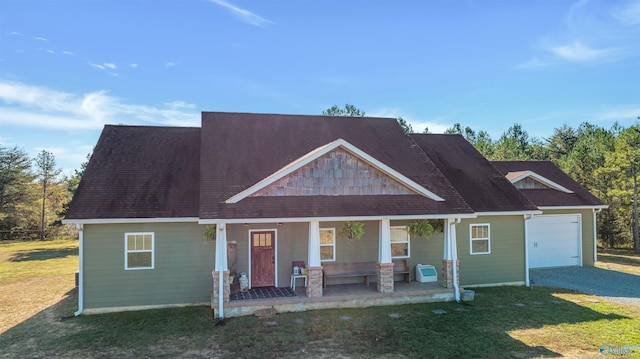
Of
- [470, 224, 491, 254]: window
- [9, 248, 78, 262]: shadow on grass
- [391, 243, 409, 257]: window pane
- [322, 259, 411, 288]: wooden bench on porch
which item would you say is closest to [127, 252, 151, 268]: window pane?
[322, 259, 411, 288]: wooden bench on porch

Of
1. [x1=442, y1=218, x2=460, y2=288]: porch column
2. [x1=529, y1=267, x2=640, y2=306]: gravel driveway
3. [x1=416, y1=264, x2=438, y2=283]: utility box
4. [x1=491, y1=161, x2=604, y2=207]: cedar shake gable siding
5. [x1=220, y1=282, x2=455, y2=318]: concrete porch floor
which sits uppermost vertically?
[x1=491, y1=161, x2=604, y2=207]: cedar shake gable siding

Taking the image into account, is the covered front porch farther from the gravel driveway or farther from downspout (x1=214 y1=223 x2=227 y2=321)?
the gravel driveway

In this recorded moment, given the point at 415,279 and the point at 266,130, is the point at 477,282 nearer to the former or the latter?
the point at 415,279

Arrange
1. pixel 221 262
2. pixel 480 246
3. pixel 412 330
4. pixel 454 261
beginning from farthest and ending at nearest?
pixel 480 246
pixel 454 261
pixel 221 262
pixel 412 330

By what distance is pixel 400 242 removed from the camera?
47.6 ft

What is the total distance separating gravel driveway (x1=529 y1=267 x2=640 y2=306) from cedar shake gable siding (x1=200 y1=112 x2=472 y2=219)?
5.81 metres

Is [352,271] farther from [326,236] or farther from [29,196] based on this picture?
[29,196]

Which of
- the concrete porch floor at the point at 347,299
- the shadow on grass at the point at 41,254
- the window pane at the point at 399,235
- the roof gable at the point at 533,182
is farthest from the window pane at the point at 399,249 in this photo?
the shadow on grass at the point at 41,254

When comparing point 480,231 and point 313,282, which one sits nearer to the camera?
point 313,282

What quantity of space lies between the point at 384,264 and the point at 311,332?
11.8ft

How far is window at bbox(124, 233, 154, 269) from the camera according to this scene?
40.6ft

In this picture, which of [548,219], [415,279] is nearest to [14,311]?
[415,279]

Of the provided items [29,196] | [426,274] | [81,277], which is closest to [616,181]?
[426,274]

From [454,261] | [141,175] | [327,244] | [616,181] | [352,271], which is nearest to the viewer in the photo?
[454,261]
